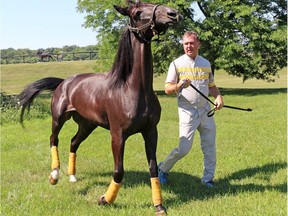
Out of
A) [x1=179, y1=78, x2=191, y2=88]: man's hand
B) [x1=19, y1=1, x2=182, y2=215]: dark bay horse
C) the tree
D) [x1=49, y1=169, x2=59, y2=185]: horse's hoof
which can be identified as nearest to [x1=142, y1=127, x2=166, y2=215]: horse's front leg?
[x1=19, y1=1, x2=182, y2=215]: dark bay horse

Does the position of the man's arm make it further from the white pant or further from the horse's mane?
the horse's mane

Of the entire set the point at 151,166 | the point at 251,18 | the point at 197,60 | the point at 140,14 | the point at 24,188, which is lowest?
the point at 24,188

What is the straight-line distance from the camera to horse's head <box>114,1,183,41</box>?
11.7 feet

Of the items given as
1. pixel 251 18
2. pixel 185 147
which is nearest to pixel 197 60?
pixel 185 147

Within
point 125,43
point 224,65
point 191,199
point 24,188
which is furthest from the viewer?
point 224,65

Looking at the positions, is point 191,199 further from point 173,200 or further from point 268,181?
point 268,181

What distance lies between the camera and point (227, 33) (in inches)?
902

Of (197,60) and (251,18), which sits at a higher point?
(251,18)

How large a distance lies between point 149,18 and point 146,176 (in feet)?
9.38

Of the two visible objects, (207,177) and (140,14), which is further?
(207,177)

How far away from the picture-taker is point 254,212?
4016mm

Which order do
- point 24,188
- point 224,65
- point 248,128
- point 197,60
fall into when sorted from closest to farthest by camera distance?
point 197,60 < point 24,188 < point 248,128 < point 224,65

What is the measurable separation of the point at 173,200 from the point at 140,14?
7.60ft

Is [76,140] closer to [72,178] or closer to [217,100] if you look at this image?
[72,178]
